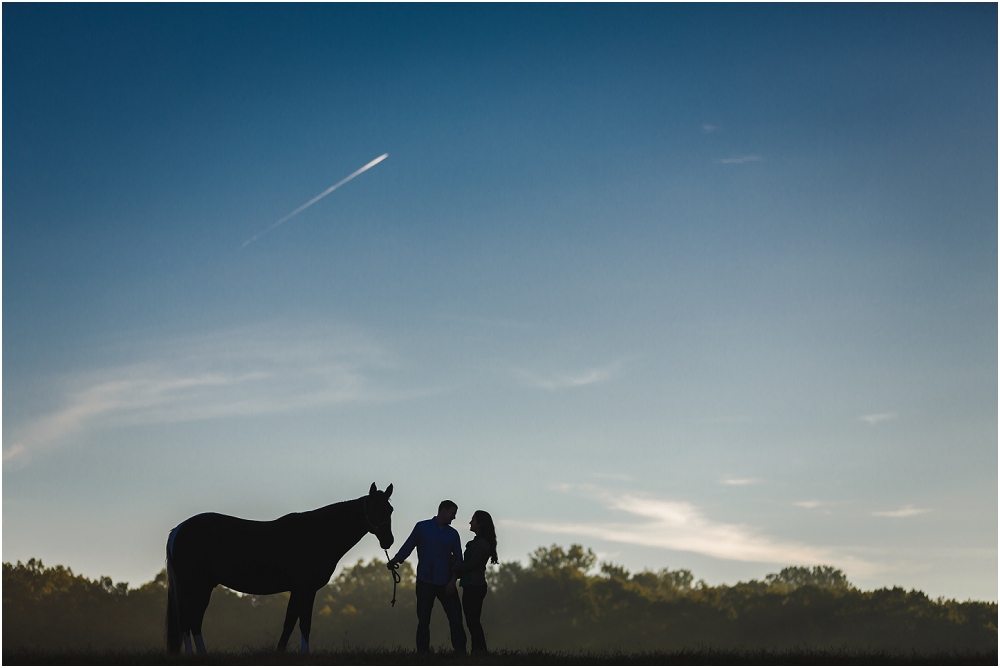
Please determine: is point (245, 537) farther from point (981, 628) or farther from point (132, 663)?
point (981, 628)

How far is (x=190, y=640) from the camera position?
599 inches

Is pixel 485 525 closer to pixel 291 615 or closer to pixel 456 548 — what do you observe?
pixel 456 548

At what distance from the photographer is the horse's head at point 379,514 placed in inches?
649

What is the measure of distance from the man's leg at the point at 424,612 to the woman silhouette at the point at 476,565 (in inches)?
20.8

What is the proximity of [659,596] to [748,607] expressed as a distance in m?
11.5

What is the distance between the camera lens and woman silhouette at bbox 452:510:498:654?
1509cm

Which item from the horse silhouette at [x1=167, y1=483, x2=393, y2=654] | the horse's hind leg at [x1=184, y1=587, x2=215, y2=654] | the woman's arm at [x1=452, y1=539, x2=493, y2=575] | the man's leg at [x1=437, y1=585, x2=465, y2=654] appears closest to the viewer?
the woman's arm at [x1=452, y1=539, x2=493, y2=575]

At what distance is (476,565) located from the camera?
1505cm

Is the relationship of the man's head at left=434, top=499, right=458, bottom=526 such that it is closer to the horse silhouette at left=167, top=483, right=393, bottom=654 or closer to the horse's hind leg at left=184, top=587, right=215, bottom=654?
the horse silhouette at left=167, top=483, right=393, bottom=654

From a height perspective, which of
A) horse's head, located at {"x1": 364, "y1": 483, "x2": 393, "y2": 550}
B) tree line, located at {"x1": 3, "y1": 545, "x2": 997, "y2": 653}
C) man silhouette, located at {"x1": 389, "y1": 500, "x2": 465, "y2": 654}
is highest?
horse's head, located at {"x1": 364, "y1": 483, "x2": 393, "y2": 550}

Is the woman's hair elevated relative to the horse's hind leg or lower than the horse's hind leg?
elevated

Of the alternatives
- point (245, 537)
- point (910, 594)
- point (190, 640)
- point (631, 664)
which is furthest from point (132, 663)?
point (910, 594)

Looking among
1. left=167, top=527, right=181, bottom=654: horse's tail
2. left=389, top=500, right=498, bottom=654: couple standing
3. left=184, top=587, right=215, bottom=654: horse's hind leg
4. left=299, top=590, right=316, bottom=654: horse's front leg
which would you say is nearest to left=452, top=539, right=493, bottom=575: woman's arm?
left=389, top=500, right=498, bottom=654: couple standing

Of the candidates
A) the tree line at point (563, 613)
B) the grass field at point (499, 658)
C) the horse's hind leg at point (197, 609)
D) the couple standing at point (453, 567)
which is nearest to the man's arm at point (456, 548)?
the couple standing at point (453, 567)
